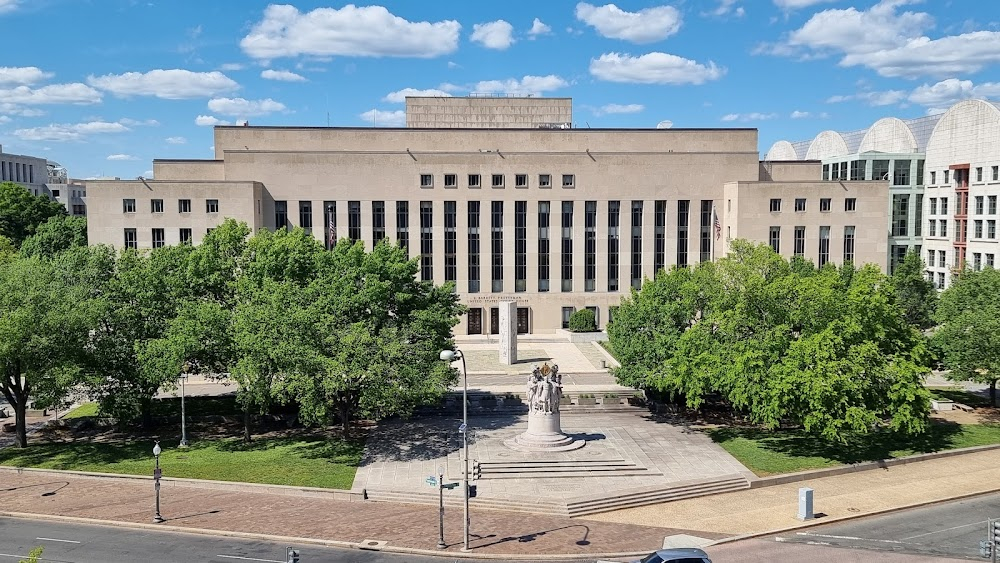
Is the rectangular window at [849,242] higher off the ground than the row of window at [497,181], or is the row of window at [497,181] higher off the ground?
the row of window at [497,181]

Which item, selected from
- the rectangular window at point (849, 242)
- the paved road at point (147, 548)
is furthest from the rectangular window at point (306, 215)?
the rectangular window at point (849, 242)

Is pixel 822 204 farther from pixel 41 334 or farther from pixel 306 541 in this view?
pixel 41 334

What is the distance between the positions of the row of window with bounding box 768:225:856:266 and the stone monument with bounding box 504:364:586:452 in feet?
137

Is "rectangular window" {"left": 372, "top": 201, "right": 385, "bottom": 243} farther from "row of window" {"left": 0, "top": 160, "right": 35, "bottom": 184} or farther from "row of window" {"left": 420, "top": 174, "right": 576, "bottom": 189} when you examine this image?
"row of window" {"left": 0, "top": 160, "right": 35, "bottom": 184}

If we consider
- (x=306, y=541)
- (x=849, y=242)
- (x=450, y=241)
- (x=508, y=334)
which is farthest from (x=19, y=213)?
(x=849, y=242)

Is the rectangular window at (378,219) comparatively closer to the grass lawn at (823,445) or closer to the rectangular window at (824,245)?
the grass lawn at (823,445)

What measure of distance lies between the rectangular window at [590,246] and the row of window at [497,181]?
3045 millimetres

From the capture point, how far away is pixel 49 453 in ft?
152

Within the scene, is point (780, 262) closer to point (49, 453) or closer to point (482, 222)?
point (482, 222)

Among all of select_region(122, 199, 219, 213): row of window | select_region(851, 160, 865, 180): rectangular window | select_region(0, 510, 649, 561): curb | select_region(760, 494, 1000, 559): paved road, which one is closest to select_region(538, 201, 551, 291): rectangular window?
select_region(122, 199, 219, 213): row of window

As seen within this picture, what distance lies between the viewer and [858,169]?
96562 mm

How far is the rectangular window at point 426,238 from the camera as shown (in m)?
81.1

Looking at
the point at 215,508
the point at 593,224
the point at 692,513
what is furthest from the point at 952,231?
the point at 215,508

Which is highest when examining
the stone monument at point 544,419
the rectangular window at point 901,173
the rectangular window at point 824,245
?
the rectangular window at point 901,173
